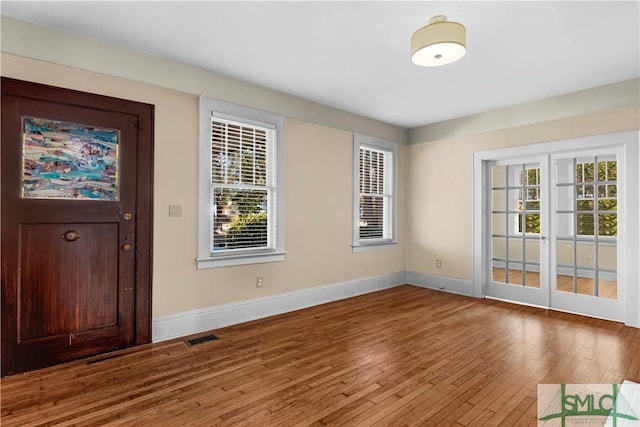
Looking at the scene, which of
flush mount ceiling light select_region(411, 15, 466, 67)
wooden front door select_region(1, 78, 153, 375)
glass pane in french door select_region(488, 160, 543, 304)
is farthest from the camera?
glass pane in french door select_region(488, 160, 543, 304)

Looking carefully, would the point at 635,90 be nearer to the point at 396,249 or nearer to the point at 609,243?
the point at 609,243

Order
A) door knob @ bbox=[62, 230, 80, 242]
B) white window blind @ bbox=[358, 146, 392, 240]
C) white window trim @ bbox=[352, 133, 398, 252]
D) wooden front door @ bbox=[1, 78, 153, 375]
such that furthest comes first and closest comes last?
white window blind @ bbox=[358, 146, 392, 240] < white window trim @ bbox=[352, 133, 398, 252] < door knob @ bbox=[62, 230, 80, 242] < wooden front door @ bbox=[1, 78, 153, 375]

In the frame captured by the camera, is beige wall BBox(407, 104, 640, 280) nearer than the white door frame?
No

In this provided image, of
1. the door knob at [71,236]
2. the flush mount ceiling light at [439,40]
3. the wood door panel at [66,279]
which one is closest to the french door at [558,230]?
the flush mount ceiling light at [439,40]

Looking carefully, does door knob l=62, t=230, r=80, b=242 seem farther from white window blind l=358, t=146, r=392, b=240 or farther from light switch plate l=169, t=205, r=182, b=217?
white window blind l=358, t=146, r=392, b=240

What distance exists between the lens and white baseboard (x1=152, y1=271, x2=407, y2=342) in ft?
11.5

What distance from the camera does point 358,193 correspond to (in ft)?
17.7

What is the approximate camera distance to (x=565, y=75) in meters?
3.79

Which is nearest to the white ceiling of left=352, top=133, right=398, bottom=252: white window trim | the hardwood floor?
left=352, top=133, right=398, bottom=252: white window trim

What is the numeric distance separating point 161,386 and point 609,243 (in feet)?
16.5

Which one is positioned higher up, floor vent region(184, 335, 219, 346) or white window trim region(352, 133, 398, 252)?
white window trim region(352, 133, 398, 252)

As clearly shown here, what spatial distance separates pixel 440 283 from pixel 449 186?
1.60 metres

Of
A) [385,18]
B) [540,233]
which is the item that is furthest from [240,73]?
[540,233]

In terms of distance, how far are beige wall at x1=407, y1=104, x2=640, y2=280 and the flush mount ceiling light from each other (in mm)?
2624
